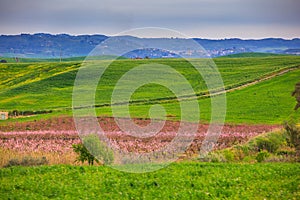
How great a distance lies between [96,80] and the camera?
10056 centimetres

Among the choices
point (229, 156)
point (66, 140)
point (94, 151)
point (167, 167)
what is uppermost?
point (94, 151)

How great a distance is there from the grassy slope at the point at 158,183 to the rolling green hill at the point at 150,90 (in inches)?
1316

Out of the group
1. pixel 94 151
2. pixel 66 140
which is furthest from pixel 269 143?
pixel 66 140

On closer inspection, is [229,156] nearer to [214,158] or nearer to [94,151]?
[214,158]

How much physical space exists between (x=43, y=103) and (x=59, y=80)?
24034 millimetres

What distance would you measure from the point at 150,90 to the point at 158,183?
67.2m

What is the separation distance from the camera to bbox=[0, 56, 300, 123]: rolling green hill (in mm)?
60906

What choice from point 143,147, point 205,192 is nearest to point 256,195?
point 205,192

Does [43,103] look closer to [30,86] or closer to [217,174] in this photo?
[30,86]

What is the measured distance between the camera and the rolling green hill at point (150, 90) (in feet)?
200

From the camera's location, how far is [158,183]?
18.3 metres

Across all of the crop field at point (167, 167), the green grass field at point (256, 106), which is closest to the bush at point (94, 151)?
the crop field at point (167, 167)

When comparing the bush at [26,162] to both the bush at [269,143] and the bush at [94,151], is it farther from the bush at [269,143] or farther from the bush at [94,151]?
the bush at [269,143]

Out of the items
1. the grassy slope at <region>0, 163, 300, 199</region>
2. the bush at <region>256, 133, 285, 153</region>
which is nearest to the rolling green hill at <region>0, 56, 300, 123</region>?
the bush at <region>256, 133, 285, 153</region>
